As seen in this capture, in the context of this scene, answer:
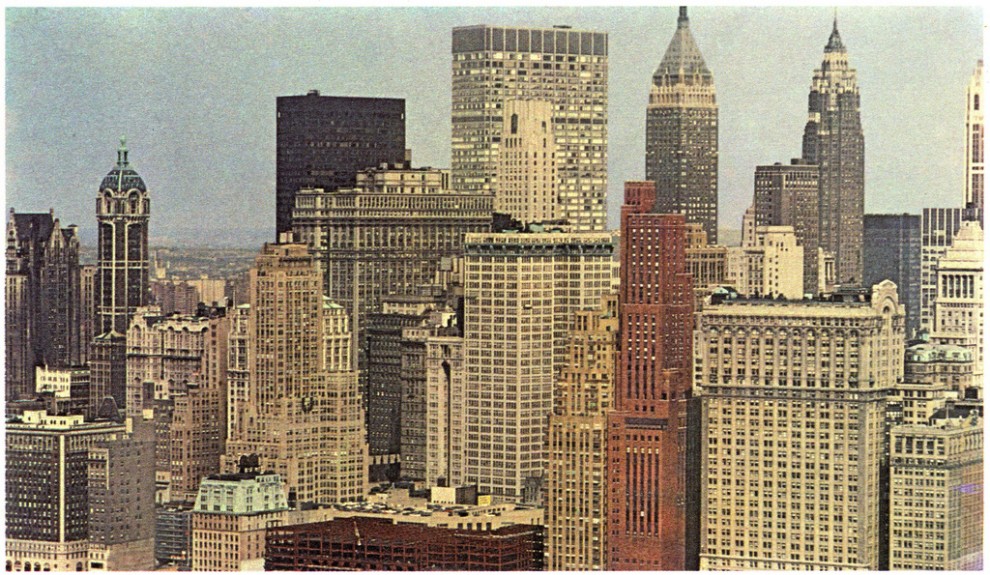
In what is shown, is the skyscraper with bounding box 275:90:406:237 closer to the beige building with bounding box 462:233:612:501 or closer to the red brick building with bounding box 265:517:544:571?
the beige building with bounding box 462:233:612:501

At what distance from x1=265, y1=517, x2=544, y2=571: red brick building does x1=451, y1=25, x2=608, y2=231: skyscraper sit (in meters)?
4.00

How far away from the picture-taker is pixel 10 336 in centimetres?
3547

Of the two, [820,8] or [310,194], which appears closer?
[820,8]

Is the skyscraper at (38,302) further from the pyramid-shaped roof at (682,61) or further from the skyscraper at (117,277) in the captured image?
the pyramid-shaped roof at (682,61)

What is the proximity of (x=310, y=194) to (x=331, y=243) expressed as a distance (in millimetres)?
795

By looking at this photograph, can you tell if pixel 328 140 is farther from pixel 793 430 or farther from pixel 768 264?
pixel 793 430

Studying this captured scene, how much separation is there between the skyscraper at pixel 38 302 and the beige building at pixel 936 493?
8.39 metres

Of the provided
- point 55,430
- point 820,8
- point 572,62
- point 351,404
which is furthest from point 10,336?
point 820,8

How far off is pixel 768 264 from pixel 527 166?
3.67 m

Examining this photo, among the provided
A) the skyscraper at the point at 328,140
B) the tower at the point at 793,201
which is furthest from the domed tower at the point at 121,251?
the tower at the point at 793,201

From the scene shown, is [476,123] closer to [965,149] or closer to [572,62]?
[572,62]

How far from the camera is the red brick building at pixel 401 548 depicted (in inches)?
1277

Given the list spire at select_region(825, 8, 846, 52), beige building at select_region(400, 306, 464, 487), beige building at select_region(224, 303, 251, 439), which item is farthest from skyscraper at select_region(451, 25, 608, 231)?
spire at select_region(825, 8, 846, 52)

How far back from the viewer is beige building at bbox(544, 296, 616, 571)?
108 ft
